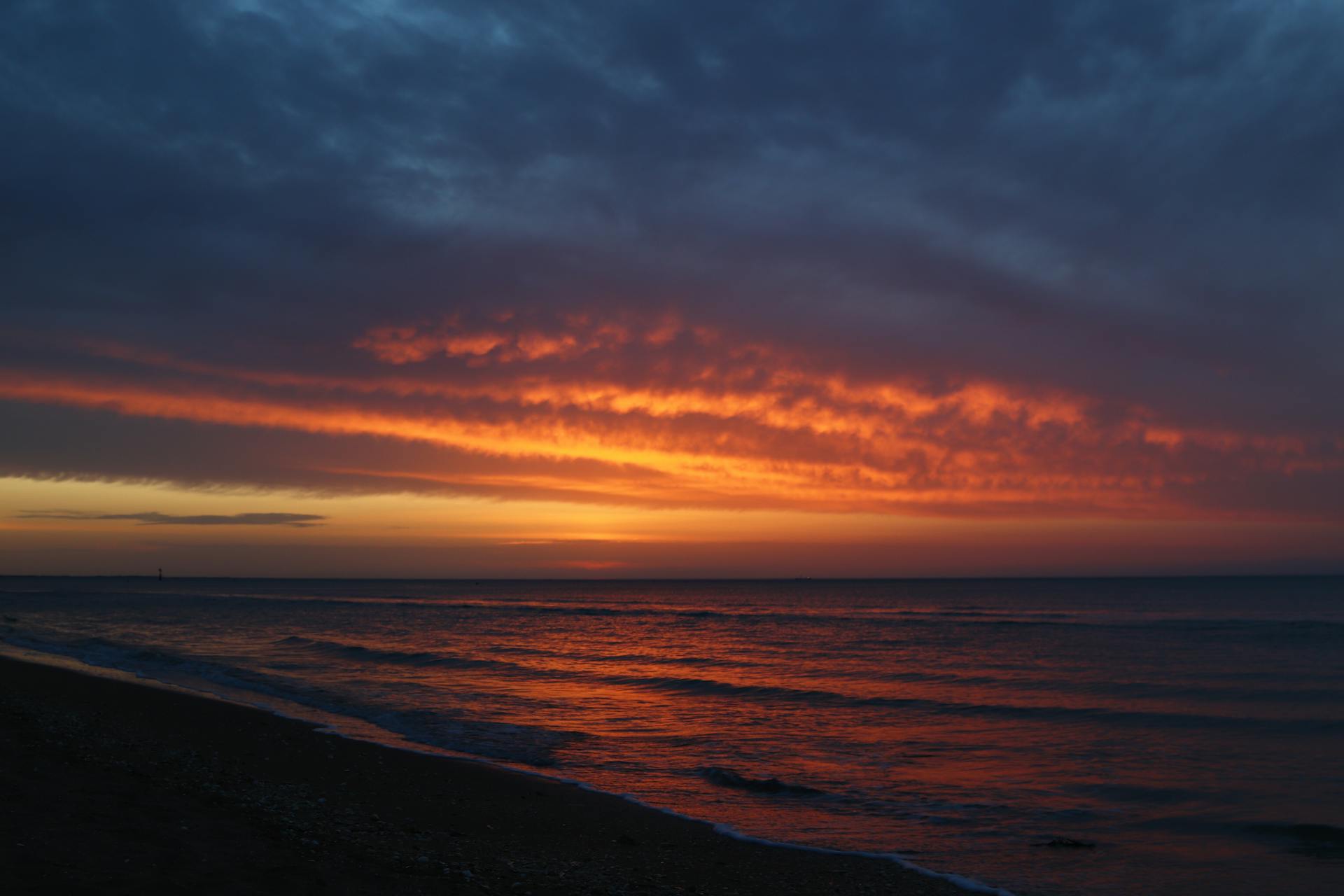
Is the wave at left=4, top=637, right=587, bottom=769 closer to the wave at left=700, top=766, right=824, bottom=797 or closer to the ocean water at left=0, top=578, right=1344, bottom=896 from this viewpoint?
the ocean water at left=0, top=578, right=1344, bottom=896

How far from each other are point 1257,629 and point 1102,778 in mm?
48748

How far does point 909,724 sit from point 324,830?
16.2m

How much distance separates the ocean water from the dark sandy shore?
1606mm

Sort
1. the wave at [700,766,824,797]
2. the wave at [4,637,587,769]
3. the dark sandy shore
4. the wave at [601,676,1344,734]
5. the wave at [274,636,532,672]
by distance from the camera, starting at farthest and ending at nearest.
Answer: the wave at [274,636,532,672], the wave at [601,676,1344,734], the wave at [4,637,587,769], the wave at [700,766,824,797], the dark sandy shore

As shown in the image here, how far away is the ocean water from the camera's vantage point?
12484 millimetres

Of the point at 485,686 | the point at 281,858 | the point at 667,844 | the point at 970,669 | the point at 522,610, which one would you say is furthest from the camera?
the point at 522,610

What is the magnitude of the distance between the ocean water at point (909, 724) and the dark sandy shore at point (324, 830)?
161cm

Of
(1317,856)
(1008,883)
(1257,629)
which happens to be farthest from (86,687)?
(1257,629)

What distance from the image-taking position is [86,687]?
2262 centimetres

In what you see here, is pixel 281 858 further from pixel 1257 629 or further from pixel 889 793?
pixel 1257 629

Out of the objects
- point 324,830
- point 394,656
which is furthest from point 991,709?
point 394,656

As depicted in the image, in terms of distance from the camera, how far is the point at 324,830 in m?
10.1

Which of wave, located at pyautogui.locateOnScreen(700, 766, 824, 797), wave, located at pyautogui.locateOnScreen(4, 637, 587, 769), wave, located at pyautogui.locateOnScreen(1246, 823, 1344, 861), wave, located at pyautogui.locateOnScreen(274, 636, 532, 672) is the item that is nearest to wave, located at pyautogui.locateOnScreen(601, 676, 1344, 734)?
wave, located at pyautogui.locateOnScreen(274, 636, 532, 672)

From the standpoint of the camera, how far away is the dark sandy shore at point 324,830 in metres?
8.02
